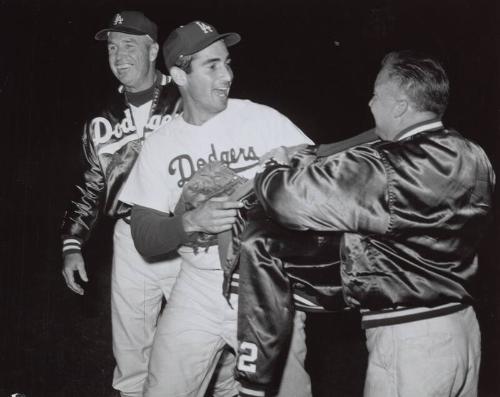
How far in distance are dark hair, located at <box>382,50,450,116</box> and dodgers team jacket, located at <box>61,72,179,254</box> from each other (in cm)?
197

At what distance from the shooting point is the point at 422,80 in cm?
212

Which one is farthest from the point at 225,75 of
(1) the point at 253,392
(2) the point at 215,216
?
(1) the point at 253,392

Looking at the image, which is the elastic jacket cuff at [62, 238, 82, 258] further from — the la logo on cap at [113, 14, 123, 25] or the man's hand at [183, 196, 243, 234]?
the la logo on cap at [113, 14, 123, 25]

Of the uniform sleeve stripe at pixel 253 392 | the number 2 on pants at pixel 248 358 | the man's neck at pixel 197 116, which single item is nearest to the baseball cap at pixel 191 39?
the man's neck at pixel 197 116

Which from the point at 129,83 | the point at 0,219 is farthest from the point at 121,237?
the point at 0,219

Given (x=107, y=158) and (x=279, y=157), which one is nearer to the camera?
(x=279, y=157)

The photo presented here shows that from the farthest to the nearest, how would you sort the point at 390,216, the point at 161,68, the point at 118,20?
the point at 161,68 → the point at 118,20 → the point at 390,216

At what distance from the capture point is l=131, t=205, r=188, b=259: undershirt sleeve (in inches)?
106

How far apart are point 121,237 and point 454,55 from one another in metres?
5.71

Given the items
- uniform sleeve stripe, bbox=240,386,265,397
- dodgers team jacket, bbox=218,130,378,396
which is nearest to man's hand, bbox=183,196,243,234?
dodgers team jacket, bbox=218,130,378,396

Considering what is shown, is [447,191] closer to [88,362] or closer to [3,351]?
[88,362]

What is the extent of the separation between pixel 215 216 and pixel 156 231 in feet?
1.49

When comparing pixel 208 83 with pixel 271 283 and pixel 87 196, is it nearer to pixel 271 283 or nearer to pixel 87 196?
pixel 271 283

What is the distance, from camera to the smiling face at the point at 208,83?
2.93 m
